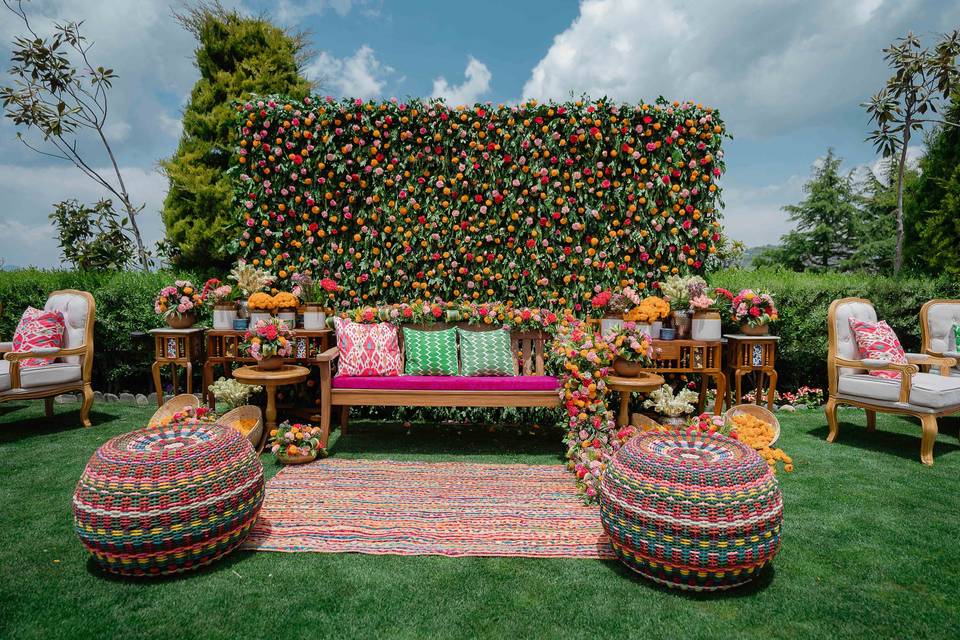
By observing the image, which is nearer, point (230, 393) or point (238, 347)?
point (230, 393)

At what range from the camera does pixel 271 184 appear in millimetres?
5273

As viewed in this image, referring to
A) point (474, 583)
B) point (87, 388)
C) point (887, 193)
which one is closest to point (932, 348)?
point (474, 583)

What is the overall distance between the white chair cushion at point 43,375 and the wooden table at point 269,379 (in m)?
1.99

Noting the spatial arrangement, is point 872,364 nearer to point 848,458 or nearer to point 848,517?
point 848,458

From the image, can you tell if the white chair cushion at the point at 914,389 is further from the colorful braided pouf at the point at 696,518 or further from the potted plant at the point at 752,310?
the colorful braided pouf at the point at 696,518

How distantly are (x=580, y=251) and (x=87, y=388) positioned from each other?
487cm

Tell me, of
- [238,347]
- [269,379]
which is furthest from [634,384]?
[238,347]

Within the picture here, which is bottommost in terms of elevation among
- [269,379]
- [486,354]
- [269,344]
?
[269,379]

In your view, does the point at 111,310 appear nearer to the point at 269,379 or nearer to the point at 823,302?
the point at 269,379

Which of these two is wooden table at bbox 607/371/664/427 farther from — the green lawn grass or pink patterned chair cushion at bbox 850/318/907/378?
pink patterned chair cushion at bbox 850/318/907/378

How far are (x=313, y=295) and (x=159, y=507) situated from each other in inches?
120

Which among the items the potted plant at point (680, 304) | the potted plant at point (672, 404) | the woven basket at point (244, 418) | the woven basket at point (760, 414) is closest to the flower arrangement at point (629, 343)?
the potted plant at point (672, 404)

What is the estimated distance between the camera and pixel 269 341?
164 inches

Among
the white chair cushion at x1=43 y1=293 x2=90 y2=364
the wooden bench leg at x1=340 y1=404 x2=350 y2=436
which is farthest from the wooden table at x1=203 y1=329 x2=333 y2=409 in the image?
the white chair cushion at x1=43 y1=293 x2=90 y2=364
